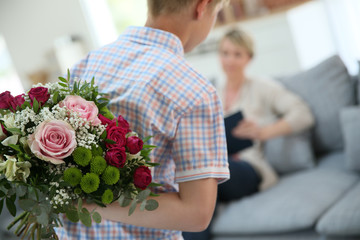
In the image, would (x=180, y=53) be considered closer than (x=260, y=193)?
Yes

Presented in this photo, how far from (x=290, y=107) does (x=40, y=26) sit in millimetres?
4880

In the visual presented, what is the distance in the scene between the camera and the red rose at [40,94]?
85 cm

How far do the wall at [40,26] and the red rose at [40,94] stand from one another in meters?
5.71

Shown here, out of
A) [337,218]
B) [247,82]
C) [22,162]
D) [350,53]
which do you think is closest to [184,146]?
[22,162]

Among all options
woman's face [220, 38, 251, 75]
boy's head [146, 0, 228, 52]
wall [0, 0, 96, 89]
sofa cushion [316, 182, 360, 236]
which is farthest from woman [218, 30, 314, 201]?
wall [0, 0, 96, 89]

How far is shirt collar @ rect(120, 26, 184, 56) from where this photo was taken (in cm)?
101

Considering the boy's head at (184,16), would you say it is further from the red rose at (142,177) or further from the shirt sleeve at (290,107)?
the shirt sleeve at (290,107)


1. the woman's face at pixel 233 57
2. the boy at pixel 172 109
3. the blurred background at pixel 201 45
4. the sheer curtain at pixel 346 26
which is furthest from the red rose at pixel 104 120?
the blurred background at pixel 201 45

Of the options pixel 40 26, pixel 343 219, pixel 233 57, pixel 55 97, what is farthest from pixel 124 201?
pixel 40 26

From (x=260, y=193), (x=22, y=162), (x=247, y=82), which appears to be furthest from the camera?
(x=247, y=82)

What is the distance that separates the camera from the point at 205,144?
0.92m

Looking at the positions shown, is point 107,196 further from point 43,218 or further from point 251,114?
point 251,114

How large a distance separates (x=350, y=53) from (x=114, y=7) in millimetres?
3490

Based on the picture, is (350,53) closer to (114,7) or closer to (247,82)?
(247,82)
